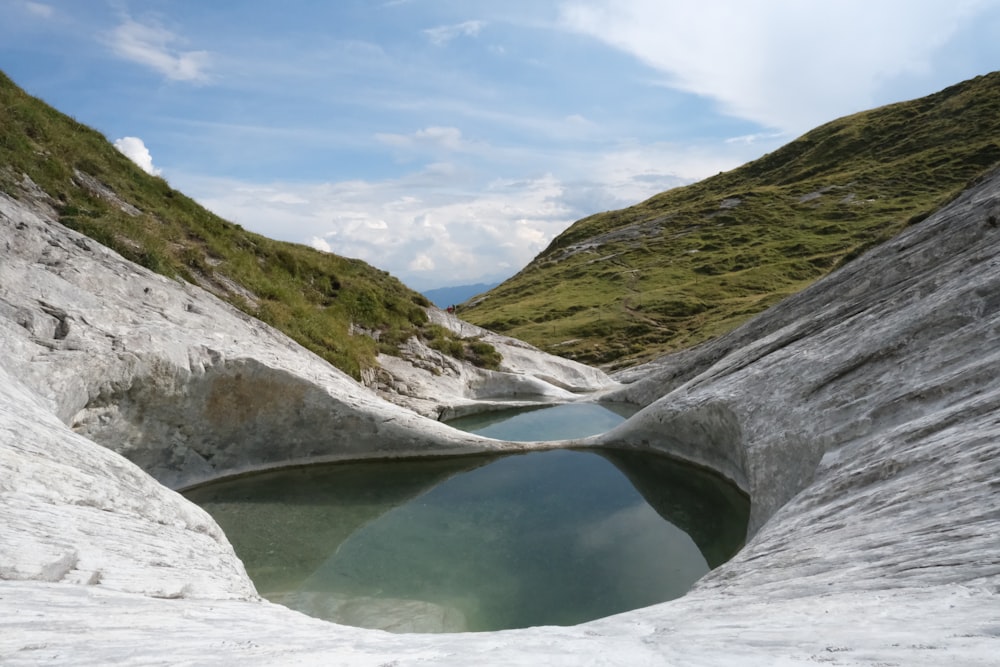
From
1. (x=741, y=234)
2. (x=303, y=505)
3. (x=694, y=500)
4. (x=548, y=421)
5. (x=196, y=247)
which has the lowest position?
(x=303, y=505)

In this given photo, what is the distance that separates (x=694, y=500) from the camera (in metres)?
19.9

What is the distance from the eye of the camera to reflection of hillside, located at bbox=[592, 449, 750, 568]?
16734 millimetres

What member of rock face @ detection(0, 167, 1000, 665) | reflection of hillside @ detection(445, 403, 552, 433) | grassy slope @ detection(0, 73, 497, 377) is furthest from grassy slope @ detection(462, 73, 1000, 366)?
rock face @ detection(0, 167, 1000, 665)

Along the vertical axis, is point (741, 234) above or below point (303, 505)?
above

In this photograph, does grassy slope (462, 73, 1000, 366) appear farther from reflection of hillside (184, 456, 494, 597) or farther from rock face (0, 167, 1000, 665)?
rock face (0, 167, 1000, 665)

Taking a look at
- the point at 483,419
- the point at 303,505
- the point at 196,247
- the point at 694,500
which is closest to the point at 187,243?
the point at 196,247

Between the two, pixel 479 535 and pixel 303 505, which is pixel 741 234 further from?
pixel 303 505

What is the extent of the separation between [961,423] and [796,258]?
330 feet

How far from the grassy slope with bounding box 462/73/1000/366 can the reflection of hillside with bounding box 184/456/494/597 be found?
46080 millimetres

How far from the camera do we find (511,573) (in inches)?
602

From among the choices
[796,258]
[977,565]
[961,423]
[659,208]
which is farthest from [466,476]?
[659,208]

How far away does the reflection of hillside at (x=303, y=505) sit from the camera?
16578 mm

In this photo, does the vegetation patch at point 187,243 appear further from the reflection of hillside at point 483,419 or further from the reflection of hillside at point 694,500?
the reflection of hillside at point 694,500

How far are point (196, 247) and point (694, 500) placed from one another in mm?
26600
